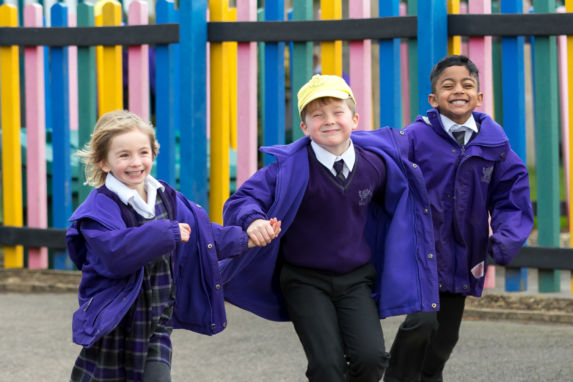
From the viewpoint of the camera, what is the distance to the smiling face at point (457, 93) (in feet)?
14.1

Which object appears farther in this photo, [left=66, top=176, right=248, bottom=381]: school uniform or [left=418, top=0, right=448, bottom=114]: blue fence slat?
[left=418, top=0, right=448, bottom=114]: blue fence slat

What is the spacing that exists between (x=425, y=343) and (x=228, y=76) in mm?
2995

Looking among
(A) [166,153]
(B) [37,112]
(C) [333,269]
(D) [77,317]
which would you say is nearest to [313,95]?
(C) [333,269]

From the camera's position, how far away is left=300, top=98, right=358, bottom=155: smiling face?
3.89 meters

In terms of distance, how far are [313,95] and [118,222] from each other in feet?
2.94

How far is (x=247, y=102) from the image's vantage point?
6613 mm

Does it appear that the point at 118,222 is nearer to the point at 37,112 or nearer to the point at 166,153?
the point at 166,153

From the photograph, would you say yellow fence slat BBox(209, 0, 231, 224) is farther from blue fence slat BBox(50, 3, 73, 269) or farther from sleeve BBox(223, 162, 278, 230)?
sleeve BBox(223, 162, 278, 230)

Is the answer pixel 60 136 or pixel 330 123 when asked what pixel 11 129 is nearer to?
pixel 60 136

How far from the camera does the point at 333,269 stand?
12.7 feet

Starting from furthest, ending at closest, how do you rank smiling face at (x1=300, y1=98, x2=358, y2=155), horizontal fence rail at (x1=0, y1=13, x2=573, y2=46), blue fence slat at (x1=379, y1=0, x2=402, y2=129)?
blue fence slat at (x1=379, y1=0, x2=402, y2=129), horizontal fence rail at (x1=0, y1=13, x2=573, y2=46), smiling face at (x1=300, y1=98, x2=358, y2=155)

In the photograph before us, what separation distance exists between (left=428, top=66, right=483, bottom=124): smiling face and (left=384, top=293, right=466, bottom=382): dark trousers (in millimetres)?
770

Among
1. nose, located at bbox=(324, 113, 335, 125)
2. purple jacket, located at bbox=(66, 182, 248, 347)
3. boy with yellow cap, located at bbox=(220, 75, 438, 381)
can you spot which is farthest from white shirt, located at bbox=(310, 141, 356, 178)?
purple jacket, located at bbox=(66, 182, 248, 347)

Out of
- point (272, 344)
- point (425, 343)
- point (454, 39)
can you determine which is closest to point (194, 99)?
point (454, 39)
